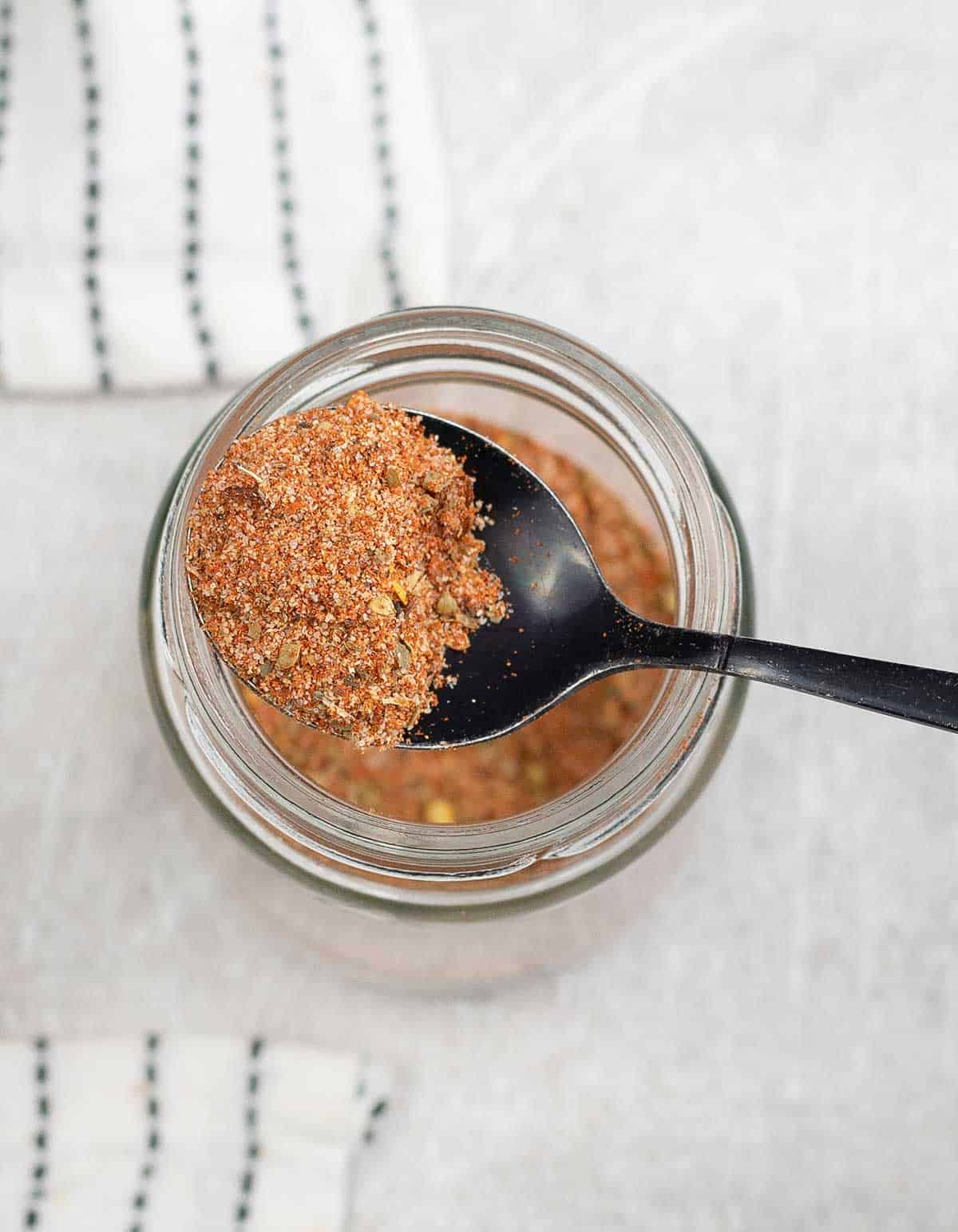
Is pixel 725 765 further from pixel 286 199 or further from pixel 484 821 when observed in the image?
pixel 286 199

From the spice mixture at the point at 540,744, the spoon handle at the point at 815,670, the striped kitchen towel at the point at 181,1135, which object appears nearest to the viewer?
the spoon handle at the point at 815,670

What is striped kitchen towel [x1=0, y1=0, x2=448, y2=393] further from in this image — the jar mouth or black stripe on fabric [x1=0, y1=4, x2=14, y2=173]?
the jar mouth

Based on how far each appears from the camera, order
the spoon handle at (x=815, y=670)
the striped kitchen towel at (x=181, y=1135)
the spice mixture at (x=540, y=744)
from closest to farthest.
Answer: the spoon handle at (x=815, y=670) < the spice mixture at (x=540, y=744) < the striped kitchen towel at (x=181, y=1135)

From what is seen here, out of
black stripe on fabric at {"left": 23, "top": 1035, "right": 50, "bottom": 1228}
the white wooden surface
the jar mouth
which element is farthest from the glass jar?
black stripe on fabric at {"left": 23, "top": 1035, "right": 50, "bottom": 1228}

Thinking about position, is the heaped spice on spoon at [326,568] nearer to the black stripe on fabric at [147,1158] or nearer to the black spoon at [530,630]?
the black spoon at [530,630]

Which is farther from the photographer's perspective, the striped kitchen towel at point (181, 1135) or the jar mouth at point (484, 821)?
the striped kitchen towel at point (181, 1135)

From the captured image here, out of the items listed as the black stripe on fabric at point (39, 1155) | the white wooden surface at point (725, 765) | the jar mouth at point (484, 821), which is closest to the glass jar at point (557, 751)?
the jar mouth at point (484, 821)

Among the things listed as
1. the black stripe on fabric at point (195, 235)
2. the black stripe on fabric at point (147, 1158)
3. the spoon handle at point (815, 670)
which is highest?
the black stripe on fabric at point (195, 235)

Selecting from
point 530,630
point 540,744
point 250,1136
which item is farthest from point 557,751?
point 250,1136
